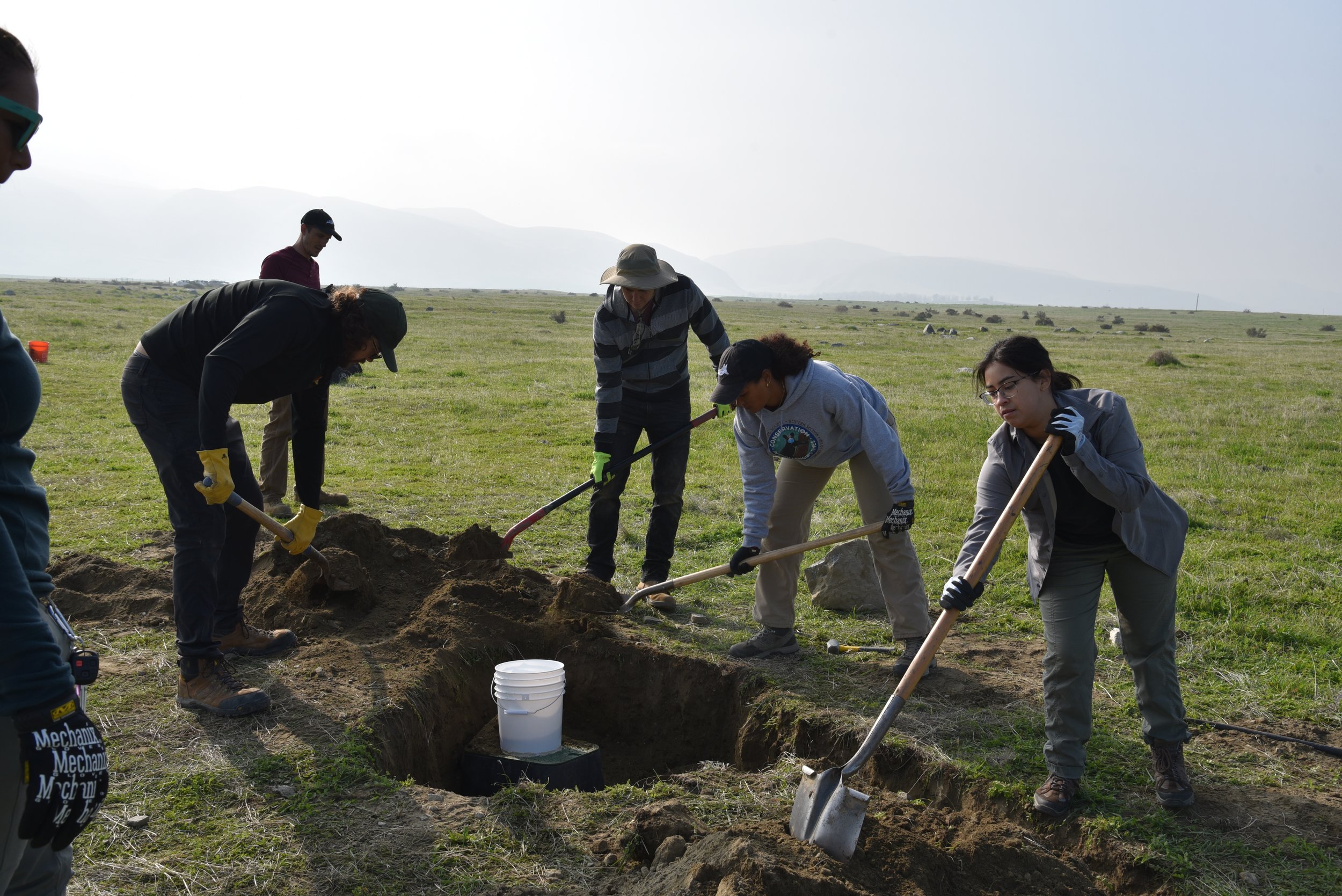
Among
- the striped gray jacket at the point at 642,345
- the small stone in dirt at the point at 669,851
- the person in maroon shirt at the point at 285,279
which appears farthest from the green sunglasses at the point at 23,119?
the person in maroon shirt at the point at 285,279

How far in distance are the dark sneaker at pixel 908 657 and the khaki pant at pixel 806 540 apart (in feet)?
0.12

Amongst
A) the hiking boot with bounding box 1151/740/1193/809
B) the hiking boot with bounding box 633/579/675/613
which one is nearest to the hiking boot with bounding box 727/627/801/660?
the hiking boot with bounding box 633/579/675/613

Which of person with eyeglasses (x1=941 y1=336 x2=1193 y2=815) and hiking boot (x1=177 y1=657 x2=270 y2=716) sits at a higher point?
person with eyeglasses (x1=941 y1=336 x2=1193 y2=815)

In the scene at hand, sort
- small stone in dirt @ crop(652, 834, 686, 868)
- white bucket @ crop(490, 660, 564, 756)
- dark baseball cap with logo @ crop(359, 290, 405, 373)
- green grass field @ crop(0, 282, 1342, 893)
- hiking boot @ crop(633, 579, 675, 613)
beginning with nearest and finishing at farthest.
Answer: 1. small stone in dirt @ crop(652, 834, 686, 868)
2. green grass field @ crop(0, 282, 1342, 893)
3. dark baseball cap with logo @ crop(359, 290, 405, 373)
4. white bucket @ crop(490, 660, 564, 756)
5. hiking boot @ crop(633, 579, 675, 613)

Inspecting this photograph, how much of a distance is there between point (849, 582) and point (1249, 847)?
115 inches

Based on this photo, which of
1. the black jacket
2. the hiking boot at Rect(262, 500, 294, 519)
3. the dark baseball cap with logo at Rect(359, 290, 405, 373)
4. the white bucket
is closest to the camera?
the black jacket

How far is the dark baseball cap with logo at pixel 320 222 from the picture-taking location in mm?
7164

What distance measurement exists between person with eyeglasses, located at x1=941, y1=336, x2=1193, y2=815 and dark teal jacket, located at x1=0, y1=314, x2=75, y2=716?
2972mm

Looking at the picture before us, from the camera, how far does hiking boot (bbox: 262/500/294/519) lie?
752cm

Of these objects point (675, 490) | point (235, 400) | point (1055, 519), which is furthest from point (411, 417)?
point (1055, 519)

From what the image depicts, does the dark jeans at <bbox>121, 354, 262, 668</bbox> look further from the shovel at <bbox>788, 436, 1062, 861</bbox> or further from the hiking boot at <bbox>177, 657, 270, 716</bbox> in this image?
the shovel at <bbox>788, 436, 1062, 861</bbox>

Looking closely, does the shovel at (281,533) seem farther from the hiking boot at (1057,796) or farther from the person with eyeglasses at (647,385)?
the hiking boot at (1057,796)

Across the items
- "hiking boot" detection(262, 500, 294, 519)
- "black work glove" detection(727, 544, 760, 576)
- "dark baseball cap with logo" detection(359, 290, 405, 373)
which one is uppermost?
"dark baseball cap with logo" detection(359, 290, 405, 373)

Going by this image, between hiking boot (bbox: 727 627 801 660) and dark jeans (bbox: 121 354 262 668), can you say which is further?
hiking boot (bbox: 727 627 801 660)
